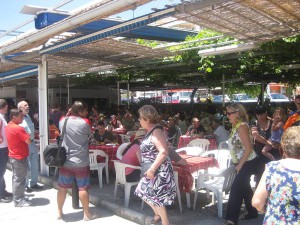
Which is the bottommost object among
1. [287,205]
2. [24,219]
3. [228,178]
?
[24,219]

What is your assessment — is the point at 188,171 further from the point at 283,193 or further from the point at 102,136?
the point at 102,136

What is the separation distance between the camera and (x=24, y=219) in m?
5.10

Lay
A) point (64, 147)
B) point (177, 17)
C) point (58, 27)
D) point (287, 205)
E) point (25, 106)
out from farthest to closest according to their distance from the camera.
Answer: point (25, 106) → point (58, 27) → point (64, 147) → point (177, 17) → point (287, 205)

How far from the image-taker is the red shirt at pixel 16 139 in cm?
539

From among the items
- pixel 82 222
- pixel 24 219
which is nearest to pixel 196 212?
pixel 82 222

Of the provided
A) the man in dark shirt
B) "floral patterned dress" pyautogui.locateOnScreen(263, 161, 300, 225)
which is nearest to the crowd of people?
"floral patterned dress" pyautogui.locateOnScreen(263, 161, 300, 225)

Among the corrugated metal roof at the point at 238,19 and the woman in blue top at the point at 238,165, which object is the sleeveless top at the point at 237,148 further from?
the corrugated metal roof at the point at 238,19

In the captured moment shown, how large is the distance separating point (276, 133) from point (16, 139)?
3.85 metres

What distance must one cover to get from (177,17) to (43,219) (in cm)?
340

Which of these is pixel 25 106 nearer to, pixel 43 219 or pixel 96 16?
pixel 43 219

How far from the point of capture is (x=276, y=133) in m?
4.77

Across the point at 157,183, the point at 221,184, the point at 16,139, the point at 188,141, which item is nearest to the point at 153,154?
the point at 157,183

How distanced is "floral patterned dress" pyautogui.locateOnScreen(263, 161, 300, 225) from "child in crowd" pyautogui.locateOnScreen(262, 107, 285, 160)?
2.63 meters

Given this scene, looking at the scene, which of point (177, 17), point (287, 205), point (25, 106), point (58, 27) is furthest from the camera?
point (25, 106)
